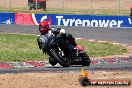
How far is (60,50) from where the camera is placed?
1553cm

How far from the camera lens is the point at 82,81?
1270cm

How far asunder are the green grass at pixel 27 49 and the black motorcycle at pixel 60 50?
4761 millimetres

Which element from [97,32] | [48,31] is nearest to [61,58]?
[48,31]

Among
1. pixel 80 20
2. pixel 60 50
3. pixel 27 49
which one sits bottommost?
pixel 80 20

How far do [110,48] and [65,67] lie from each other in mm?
8422

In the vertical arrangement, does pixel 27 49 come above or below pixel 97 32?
above

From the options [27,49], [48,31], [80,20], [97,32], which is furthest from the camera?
[80,20]

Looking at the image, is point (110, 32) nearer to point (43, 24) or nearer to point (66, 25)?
point (66, 25)

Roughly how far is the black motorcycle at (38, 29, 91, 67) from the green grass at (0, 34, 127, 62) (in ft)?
15.6

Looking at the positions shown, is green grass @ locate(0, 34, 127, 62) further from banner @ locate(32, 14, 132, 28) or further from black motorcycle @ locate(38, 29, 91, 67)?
banner @ locate(32, 14, 132, 28)

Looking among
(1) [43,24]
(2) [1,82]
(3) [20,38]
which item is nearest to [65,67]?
(1) [43,24]

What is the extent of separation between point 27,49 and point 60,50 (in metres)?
8.76

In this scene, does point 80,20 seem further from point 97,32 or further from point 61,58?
point 61,58

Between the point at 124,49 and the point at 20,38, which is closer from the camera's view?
the point at 124,49
